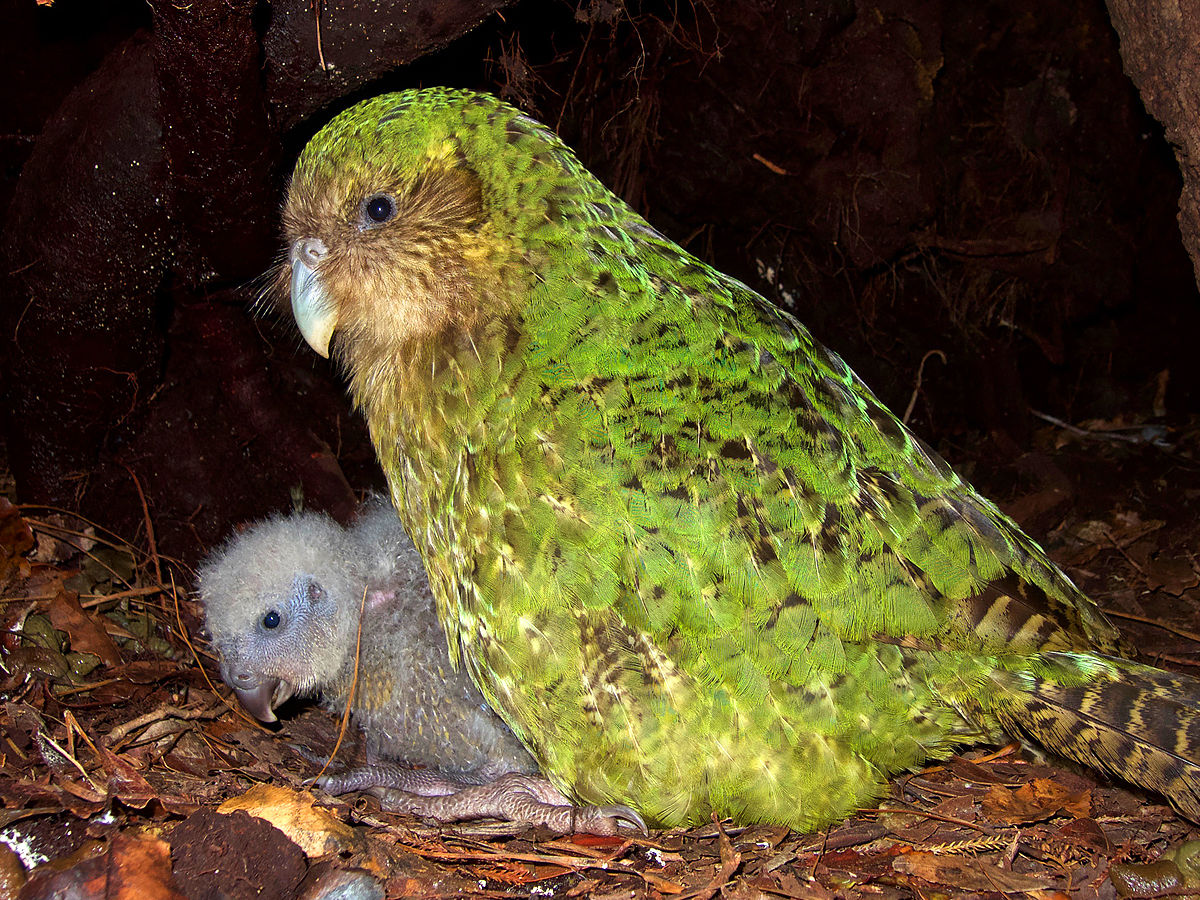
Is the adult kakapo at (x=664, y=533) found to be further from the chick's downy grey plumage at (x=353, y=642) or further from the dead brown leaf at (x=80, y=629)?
the dead brown leaf at (x=80, y=629)

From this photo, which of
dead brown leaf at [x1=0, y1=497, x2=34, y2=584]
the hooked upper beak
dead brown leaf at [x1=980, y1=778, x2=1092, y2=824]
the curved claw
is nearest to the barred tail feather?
dead brown leaf at [x1=980, y1=778, x2=1092, y2=824]

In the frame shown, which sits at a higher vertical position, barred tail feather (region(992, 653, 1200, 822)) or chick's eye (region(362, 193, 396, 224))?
chick's eye (region(362, 193, 396, 224))

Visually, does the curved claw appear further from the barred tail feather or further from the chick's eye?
the chick's eye

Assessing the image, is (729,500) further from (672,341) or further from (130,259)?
(130,259)

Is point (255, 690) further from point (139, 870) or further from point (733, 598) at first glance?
point (733, 598)

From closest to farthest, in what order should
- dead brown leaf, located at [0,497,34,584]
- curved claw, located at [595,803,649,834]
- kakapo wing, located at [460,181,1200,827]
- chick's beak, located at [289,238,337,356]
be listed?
kakapo wing, located at [460,181,1200,827]
curved claw, located at [595,803,649,834]
chick's beak, located at [289,238,337,356]
dead brown leaf, located at [0,497,34,584]

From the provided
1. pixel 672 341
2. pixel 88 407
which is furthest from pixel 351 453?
pixel 672 341

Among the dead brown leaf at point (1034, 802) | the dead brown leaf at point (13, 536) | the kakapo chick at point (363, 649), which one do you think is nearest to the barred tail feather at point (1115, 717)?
the dead brown leaf at point (1034, 802)
